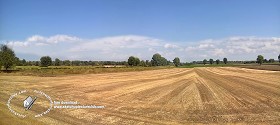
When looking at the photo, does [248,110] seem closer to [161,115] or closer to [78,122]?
[161,115]

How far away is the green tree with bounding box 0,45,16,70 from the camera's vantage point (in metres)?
84.6

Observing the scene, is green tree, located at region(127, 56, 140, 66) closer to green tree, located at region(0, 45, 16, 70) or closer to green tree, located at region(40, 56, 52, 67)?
green tree, located at region(40, 56, 52, 67)

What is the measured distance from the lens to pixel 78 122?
16703 mm

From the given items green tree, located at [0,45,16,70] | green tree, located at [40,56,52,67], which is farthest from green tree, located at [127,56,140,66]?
green tree, located at [0,45,16,70]

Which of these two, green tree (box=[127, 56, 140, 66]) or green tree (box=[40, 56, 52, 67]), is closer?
green tree (box=[40, 56, 52, 67])

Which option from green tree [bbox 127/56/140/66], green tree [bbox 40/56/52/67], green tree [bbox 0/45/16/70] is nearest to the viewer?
green tree [bbox 0/45/16/70]

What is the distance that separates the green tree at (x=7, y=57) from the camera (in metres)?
84.6

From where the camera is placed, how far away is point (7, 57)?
8531 cm

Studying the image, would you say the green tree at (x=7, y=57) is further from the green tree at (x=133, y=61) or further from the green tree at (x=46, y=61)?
the green tree at (x=133, y=61)

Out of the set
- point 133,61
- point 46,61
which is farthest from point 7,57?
point 133,61

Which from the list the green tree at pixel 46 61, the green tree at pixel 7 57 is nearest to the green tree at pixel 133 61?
the green tree at pixel 46 61

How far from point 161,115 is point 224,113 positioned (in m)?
4.49

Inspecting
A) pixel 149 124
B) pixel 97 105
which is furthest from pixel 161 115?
pixel 97 105

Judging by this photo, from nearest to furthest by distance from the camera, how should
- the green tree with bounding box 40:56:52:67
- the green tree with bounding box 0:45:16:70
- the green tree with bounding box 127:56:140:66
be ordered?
the green tree with bounding box 0:45:16:70 → the green tree with bounding box 40:56:52:67 → the green tree with bounding box 127:56:140:66
